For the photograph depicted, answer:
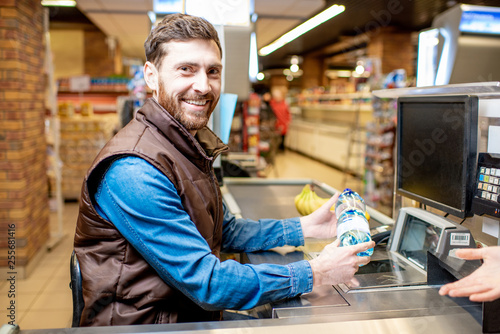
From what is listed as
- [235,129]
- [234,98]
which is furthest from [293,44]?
[234,98]

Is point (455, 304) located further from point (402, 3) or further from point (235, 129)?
point (402, 3)

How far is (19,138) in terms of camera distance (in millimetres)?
3949

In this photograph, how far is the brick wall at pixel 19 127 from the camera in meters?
3.82

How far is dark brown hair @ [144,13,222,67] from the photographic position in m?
1.32

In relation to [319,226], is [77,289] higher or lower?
lower

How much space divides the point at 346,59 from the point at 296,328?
1746 cm

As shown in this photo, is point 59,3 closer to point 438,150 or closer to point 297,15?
point 297,15

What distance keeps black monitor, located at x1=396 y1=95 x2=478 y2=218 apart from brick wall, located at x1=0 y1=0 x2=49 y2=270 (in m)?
3.31

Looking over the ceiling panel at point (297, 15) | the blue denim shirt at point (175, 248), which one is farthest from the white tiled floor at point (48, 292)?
the ceiling panel at point (297, 15)

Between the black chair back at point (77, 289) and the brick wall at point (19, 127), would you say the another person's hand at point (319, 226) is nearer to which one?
the black chair back at point (77, 289)

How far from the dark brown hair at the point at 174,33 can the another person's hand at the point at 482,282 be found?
96 cm

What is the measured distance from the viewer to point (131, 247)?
4.10 feet

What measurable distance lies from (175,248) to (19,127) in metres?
3.44

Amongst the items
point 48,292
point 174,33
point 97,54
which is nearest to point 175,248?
point 174,33
